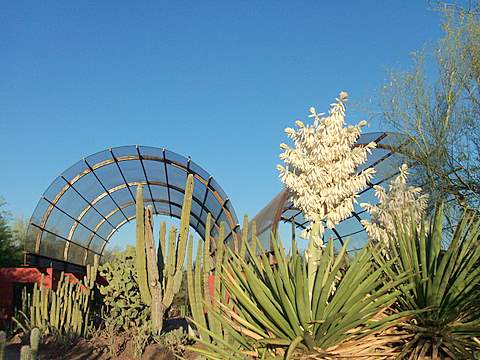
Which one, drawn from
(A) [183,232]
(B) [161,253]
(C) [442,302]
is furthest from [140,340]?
(C) [442,302]

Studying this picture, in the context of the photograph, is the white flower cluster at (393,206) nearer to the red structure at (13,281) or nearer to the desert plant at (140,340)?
the desert plant at (140,340)

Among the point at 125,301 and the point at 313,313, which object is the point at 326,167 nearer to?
the point at 313,313

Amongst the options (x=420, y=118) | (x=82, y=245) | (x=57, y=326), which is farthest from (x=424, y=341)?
(x=82, y=245)

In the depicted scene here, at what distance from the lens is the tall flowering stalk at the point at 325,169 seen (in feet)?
19.1

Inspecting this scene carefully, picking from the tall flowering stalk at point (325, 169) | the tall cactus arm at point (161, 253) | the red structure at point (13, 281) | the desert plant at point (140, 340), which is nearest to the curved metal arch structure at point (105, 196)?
the red structure at point (13, 281)

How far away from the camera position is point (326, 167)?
19.3 ft

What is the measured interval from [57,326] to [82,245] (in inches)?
537

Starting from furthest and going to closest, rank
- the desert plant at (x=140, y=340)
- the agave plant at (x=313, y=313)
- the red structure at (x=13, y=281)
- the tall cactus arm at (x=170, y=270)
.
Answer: the red structure at (x=13, y=281), the tall cactus arm at (x=170, y=270), the desert plant at (x=140, y=340), the agave plant at (x=313, y=313)

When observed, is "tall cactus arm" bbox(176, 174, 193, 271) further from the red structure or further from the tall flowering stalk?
the red structure

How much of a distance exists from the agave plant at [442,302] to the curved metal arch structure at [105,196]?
1578 cm

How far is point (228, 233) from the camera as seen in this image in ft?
73.6

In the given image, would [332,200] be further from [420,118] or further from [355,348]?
[420,118]

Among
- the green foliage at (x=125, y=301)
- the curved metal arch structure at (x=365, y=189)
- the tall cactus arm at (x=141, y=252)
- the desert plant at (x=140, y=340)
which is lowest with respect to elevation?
the desert plant at (x=140, y=340)

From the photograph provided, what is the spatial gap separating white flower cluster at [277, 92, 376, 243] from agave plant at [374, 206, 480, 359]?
1166 millimetres
